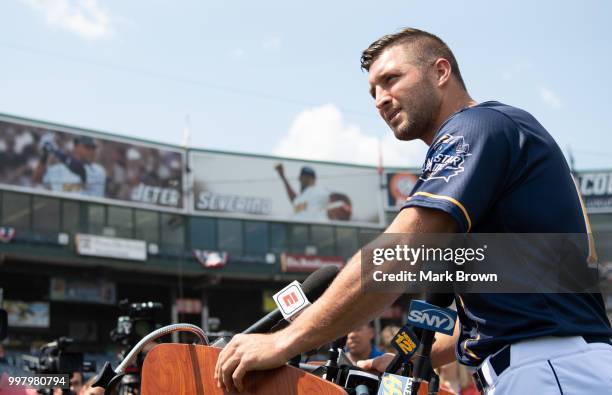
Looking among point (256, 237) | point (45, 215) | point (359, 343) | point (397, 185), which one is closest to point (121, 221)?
point (45, 215)

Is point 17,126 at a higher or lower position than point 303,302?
higher

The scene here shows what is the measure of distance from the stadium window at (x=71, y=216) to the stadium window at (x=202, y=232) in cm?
620

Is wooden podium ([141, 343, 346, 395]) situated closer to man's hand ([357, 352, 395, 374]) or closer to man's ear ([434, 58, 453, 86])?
man's hand ([357, 352, 395, 374])

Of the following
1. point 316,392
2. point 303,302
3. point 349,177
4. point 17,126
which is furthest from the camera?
point 349,177

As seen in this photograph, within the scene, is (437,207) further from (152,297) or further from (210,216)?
(152,297)

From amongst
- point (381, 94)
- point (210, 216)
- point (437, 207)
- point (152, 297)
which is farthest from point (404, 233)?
point (152, 297)

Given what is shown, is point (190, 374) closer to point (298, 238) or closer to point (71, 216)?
point (71, 216)

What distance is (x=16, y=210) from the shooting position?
33.8m

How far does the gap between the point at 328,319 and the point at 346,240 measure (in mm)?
41411

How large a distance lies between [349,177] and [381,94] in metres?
41.0

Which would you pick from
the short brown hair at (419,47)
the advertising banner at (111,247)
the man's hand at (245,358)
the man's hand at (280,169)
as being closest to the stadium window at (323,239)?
the man's hand at (280,169)

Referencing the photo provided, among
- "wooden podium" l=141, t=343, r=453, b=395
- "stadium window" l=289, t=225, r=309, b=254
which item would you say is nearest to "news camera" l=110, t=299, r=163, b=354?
"wooden podium" l=141, t=343, r=453, b=395

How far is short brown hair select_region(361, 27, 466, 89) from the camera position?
230 cm

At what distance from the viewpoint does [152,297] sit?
41.1m
